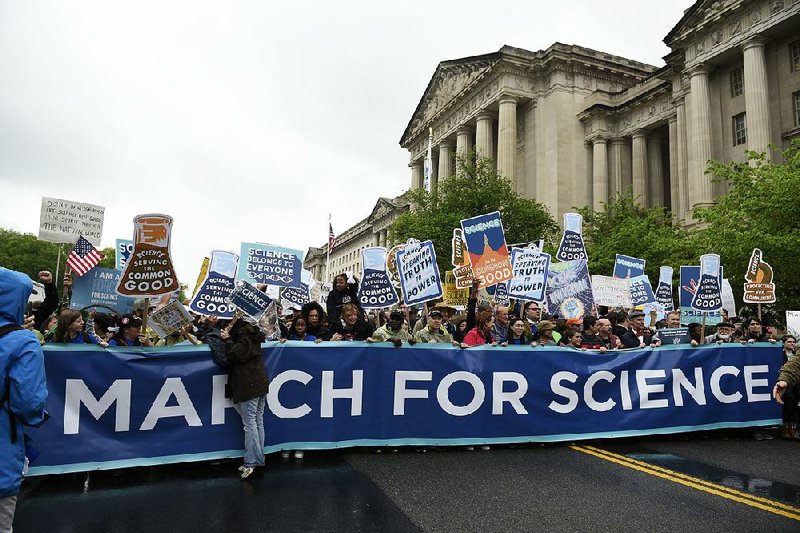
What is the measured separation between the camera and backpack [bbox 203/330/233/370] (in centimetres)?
623

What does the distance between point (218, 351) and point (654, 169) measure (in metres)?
47.3

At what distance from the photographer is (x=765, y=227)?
64.5 ft

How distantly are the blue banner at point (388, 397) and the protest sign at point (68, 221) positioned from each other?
18.1 ft

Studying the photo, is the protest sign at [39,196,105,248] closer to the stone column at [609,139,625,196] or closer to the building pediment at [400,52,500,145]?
the stone column at [609,139,625,196]

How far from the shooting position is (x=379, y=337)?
7324mm

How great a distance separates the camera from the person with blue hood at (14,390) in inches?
116

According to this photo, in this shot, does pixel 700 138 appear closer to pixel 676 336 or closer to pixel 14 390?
pixel 676 336

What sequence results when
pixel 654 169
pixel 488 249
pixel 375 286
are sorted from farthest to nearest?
pixel 654 169 → pixel 488 249 → pixel 375 286

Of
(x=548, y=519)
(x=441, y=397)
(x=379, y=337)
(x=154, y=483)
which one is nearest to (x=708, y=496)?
(x=548, y=519)

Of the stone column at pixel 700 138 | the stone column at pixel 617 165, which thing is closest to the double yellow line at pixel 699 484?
the stone column at pixel 700 138

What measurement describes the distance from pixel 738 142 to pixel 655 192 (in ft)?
38.3

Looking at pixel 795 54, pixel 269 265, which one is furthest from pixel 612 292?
pixel 795 54

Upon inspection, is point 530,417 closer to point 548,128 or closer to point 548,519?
point 548,519

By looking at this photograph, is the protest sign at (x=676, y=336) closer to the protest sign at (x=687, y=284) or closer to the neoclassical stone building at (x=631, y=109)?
the protest sign at (x=687, y=284)
